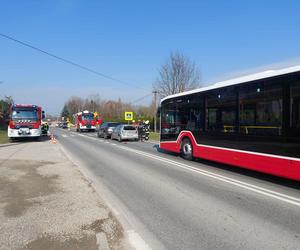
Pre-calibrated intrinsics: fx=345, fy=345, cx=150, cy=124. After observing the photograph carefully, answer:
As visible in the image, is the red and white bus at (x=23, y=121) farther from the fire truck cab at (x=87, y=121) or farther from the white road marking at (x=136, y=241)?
the fire truck cab at (x=87, y=121)

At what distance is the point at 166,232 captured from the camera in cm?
532

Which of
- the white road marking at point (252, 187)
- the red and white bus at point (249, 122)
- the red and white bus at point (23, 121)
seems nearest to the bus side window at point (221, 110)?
the red and white bus at point (249, 122)

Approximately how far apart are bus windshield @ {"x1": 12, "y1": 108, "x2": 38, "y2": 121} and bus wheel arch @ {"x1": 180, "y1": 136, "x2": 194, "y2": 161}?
51.9 feet

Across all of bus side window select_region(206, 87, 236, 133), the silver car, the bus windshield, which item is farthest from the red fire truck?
bus side window select_region(206, 87, 236, 133)

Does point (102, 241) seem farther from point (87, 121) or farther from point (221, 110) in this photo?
point (87, 121)

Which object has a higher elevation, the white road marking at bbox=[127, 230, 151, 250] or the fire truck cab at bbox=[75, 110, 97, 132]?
the fire truck cab at bbox=[75, 110, 97, 132]

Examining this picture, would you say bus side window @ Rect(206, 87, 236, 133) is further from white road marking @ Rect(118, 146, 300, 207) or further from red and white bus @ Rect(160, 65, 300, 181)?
white road marking @ Rect(118, 146, 300, 207)

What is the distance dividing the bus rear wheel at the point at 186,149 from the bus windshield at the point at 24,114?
15.9m

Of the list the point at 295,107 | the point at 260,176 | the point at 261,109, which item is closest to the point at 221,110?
the point at 261,109

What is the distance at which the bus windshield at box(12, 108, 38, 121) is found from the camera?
86.6 feet

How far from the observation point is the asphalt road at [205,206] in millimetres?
5039

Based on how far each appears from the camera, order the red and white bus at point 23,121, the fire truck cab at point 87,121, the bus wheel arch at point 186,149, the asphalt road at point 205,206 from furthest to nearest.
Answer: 1. the fire truck cab at point 87,121
2. the red and white bus at point 23,121
3. the bus wheel arch at point 186,149
4. the asphalt road at point 205,206

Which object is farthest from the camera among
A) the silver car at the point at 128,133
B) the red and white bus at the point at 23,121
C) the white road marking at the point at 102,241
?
the silver car at the point at 128,133

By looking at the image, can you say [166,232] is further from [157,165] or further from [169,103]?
[169,103]
